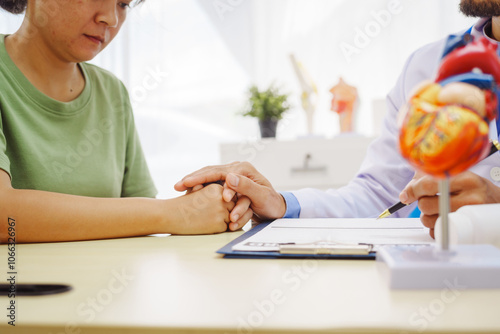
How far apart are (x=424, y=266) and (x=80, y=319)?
28 cm

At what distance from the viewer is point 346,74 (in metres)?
2.80

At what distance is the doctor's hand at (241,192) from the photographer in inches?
32.6

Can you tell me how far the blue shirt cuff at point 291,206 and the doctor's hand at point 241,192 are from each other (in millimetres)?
13

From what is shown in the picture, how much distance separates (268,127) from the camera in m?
2.34

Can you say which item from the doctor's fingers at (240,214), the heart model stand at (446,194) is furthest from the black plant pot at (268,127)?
the heart model stand at (446,194)

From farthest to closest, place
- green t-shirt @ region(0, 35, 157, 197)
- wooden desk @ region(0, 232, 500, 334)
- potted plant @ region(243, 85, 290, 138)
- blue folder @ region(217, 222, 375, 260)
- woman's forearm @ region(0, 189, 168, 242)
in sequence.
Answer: potted plant @ region(243, 85, 290, 138)
green t-shirt @ region(0, 35, 157, 197)
woman's forearm @ region(0, 189, 168, 242)
blue folder @ region(217, 222, 375, 260)
wooden desk @ region(0, 232, 500, 334)

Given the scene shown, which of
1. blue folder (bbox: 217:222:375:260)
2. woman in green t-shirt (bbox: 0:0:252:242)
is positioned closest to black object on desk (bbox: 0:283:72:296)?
blue folder (bbox: 217:222:375:260)

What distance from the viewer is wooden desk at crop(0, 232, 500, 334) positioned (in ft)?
1.10

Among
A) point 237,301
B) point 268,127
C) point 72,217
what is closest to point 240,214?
point 72,217

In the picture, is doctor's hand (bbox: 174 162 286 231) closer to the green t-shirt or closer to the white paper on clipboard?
the white paper on clipboard

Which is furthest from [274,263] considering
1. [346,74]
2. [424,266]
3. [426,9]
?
[426,9]

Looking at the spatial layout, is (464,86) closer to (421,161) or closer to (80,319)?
(421,161)

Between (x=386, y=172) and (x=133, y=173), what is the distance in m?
0.66

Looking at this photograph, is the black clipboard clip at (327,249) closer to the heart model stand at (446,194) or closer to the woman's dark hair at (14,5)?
the heart model stand at (446,194)
